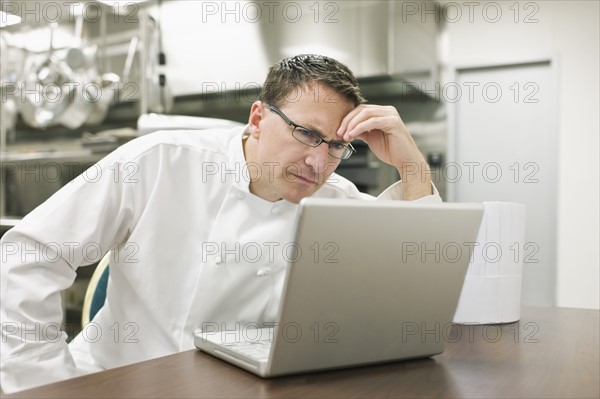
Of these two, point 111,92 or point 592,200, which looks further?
point 111,92

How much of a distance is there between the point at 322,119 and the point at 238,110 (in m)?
2.11

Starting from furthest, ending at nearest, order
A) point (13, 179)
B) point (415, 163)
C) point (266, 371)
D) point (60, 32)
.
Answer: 1. point (13, 179)
2. point (60, 32)
3. point (415, 163)
4. point (266, 371)

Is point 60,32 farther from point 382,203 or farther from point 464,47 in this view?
point 382,203

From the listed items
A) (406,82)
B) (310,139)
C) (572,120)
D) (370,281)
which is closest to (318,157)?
(310,139)

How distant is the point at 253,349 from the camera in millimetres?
741

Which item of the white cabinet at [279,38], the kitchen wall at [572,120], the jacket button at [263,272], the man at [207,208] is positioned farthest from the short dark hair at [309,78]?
the kitchen wall at [572,120]

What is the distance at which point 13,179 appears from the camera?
3861mm

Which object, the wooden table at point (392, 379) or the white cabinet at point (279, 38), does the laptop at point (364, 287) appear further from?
the white cabinet at point (279, 38)

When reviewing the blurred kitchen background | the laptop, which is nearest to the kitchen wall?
the blurred kitchen background

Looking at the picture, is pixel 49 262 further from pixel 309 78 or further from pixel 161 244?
pixel 309 78

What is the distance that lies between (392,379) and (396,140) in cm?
64

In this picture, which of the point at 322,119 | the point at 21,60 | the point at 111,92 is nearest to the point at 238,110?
the point at 111,92

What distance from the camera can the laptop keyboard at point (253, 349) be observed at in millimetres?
697

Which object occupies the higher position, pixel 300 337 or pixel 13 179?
pixel 13 179
